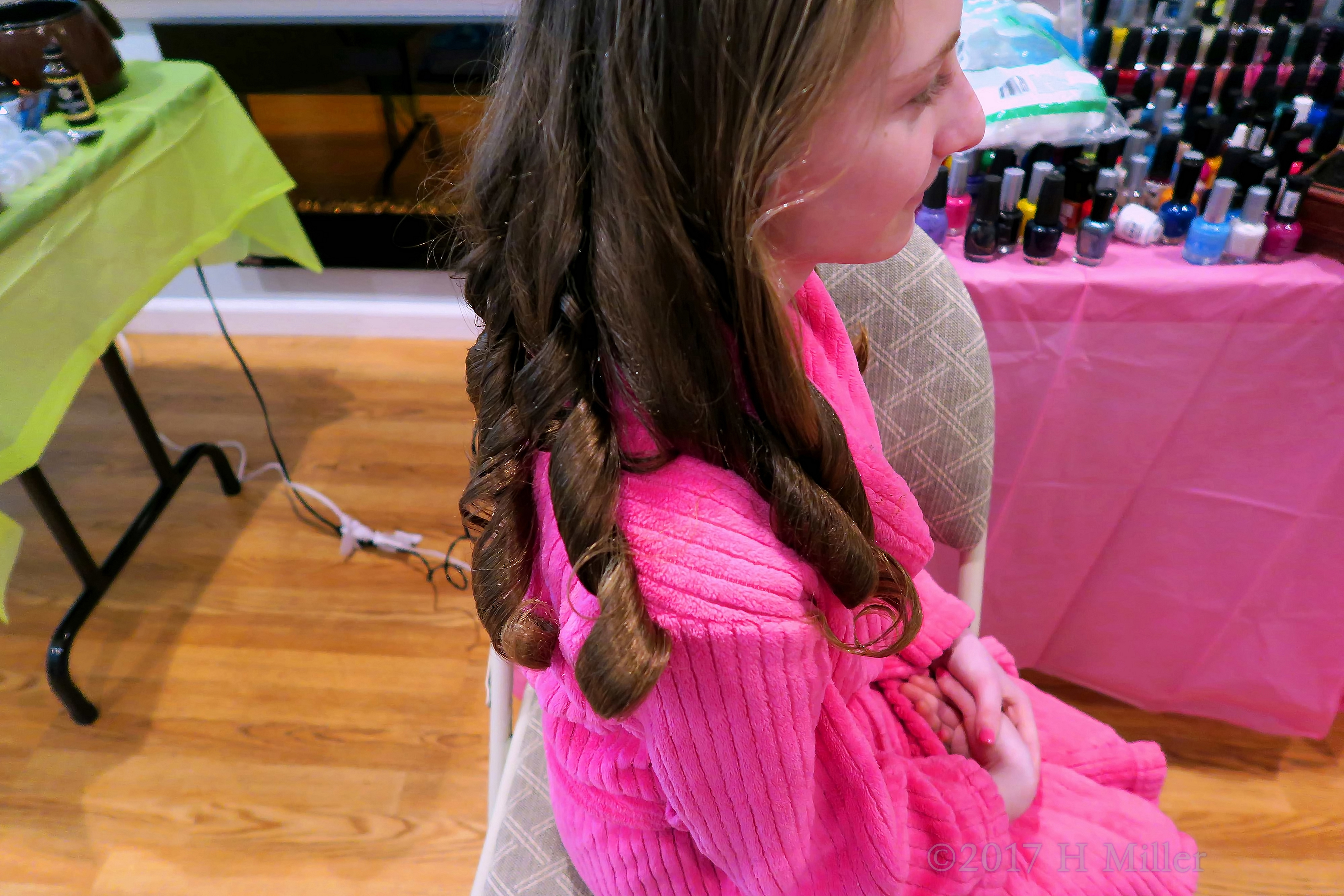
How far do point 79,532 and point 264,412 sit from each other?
1.39 feet

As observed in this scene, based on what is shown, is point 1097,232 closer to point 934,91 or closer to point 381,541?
point 934,91

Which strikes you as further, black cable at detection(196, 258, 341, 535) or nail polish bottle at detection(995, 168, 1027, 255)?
black cable at detection(196, 258, 341, 535)

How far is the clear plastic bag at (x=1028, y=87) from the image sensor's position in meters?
0.92

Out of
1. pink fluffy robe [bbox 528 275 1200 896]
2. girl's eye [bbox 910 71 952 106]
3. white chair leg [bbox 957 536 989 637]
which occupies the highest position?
girl's eye [bbox 910 71 952 106]

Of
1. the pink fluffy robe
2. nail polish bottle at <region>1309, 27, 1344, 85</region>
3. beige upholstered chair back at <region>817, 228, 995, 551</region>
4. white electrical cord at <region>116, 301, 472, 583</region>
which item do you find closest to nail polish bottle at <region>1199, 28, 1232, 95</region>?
nail polish bottle at <region>1309, 27, 1344, 85</region>

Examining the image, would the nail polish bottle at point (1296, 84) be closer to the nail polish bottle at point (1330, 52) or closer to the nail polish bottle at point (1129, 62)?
the nail polish bottle at point (1330, 52)

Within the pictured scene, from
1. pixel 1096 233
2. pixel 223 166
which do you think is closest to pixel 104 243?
pixel 223 166

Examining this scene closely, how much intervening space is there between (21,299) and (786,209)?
1011 mm

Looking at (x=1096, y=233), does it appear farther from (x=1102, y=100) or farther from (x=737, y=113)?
(x=737, y=113)

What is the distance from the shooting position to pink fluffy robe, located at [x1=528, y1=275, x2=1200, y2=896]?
42 centimetres

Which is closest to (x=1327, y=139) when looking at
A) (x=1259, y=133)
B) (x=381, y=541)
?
(x=1259, y=133)

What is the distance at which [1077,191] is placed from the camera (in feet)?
3.04

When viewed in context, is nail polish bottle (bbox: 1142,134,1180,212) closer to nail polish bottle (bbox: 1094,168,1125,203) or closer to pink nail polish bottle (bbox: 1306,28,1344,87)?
nail polish bottle (bbox: 1094,168,1125,203)

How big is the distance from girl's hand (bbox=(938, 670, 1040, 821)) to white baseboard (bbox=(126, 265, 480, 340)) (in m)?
1.64
